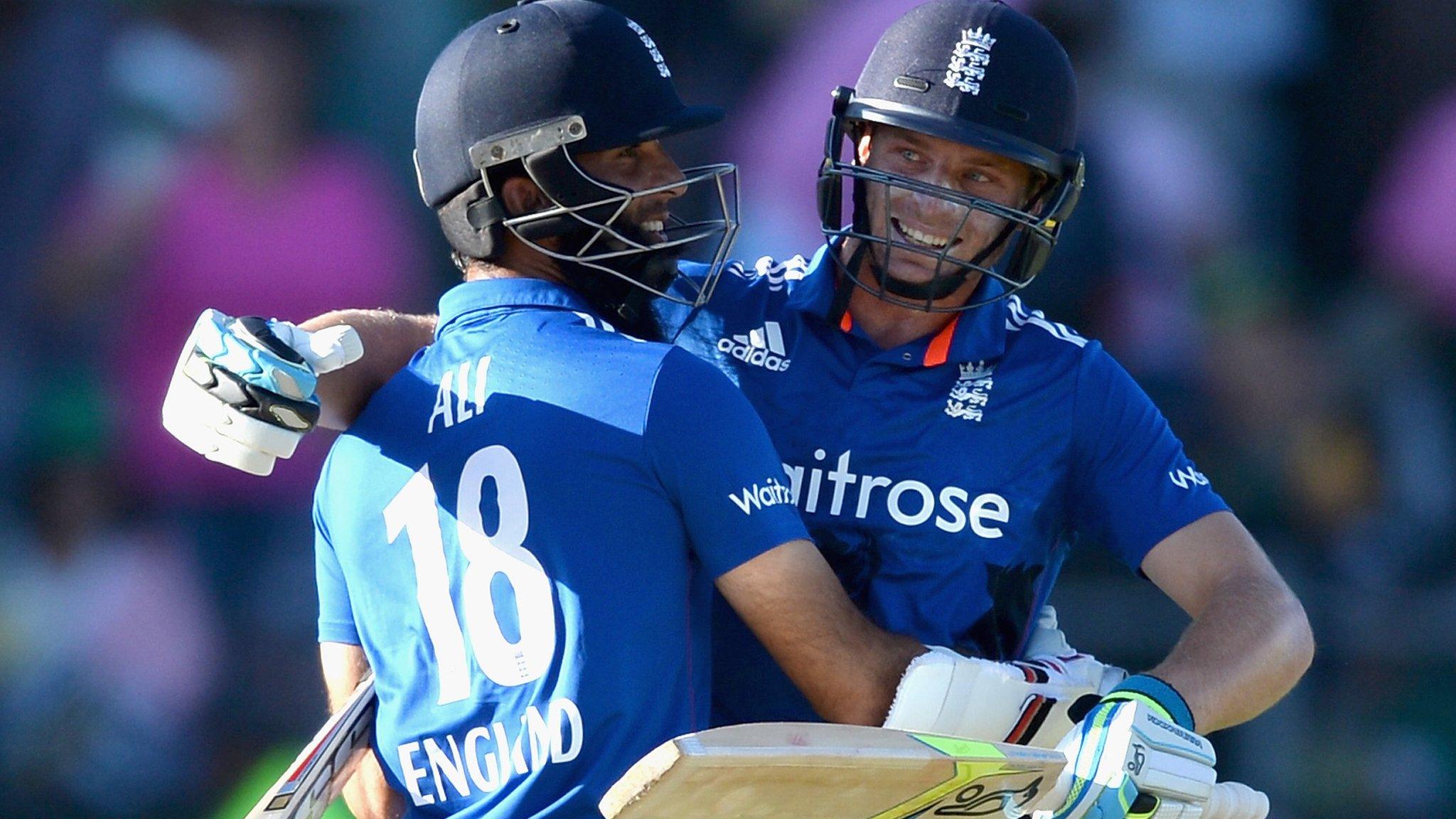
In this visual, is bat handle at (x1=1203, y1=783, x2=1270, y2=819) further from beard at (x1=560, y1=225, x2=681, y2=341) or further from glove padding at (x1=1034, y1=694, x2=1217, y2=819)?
beard at (x1=560, y1=225, x2=681, y2=341)

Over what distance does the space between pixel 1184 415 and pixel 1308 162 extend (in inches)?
44.2

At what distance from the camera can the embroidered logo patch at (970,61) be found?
121 inches

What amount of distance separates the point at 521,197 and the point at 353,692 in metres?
0.79

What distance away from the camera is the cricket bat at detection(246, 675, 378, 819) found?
9.00 ft

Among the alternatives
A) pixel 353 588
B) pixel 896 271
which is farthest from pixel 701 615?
pixel 896 271

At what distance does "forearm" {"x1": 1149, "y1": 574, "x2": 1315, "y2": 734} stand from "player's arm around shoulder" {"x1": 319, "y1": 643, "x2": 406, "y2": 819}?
1169mm

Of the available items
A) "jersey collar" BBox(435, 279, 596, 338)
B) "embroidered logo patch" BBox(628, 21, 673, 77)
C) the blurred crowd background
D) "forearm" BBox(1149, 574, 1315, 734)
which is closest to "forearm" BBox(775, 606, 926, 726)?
"forearm" BBox(1149, 574, 1315, 734)

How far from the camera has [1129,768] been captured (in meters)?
2.50

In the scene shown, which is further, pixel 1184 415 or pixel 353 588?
pixel 1184 415

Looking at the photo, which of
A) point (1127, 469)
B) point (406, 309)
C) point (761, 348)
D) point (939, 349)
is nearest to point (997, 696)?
point (1127, 469)

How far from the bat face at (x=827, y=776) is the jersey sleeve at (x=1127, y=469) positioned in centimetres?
64

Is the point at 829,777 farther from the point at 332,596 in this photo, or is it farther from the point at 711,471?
the point at 332,596

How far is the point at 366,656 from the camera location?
2.86 metres

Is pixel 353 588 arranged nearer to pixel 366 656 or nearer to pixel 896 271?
pixel 366 656
